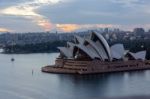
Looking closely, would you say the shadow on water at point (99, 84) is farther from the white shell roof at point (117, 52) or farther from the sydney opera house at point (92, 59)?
the white shell roof at point (117, 52)

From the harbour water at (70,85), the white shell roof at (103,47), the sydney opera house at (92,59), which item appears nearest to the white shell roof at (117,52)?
the sydney opera house at (92,59)

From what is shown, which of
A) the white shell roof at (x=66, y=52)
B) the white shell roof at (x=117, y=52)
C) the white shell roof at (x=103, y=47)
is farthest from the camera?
the white shell roof at (x=117, y=52)

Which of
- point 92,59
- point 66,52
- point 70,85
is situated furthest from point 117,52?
point 70,85

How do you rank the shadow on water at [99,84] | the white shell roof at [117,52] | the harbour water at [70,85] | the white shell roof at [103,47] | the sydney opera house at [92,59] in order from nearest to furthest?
the harbour water at [70,85] → the shadow on water at [99,84] → the sydney opera house at [92,59] → the white shell roof at [103,47] → the white shell roof at [117,52]

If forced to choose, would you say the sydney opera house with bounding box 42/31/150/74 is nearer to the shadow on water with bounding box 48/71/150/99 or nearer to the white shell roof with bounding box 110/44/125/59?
the white shell roof with bounding box 110/44/125/59

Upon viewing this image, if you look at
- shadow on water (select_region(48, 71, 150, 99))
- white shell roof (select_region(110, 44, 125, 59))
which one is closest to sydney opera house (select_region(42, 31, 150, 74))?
white shell roof (select_region(110, 44, 125, 59))

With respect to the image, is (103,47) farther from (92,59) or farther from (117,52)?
(117,52)
